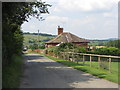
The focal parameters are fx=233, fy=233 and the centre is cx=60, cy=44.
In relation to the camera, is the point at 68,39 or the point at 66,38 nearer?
the point at 68,39

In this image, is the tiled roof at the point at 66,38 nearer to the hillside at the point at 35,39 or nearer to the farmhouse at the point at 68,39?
the farmhouse at the point at 68,39

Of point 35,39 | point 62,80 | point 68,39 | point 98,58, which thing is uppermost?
point 35,39

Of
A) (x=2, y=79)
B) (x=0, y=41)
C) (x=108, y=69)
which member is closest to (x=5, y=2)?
(x=0, y=41)

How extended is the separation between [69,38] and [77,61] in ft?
119

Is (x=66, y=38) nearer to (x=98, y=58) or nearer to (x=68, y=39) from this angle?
(x=68, y=39)

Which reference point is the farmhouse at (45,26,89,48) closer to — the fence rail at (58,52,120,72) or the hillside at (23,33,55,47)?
the fence rail at (58,52,120,72)

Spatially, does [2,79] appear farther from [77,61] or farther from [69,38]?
[69,38]

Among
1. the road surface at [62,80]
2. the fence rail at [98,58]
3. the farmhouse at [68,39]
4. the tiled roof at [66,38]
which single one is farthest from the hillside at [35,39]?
the road surface at [62,80]

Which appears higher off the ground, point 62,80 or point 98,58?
point 98,58

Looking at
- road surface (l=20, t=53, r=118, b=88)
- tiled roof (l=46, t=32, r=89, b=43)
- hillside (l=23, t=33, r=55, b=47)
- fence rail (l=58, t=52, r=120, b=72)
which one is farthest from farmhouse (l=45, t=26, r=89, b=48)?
hillside (l=23, t=33, r=55, b=47)

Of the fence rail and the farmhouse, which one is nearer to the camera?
the fence rail

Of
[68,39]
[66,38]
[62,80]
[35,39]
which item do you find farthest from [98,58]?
[35,39]

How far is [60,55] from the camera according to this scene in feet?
113

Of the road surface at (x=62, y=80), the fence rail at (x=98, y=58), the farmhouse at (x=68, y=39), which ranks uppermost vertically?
the farmhouse at (x=68, y=39)
